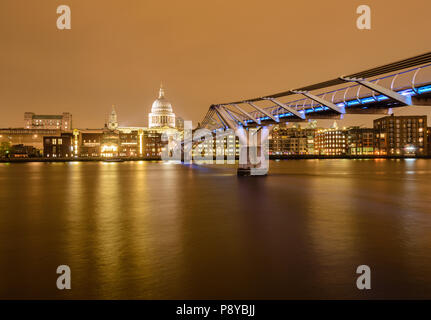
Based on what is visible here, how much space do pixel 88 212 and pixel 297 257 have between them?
12.4 meters

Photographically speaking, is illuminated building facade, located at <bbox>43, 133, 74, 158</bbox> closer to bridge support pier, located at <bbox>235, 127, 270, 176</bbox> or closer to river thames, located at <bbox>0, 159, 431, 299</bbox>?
bridge support pier, located at <bbox>235, 127, 270, 176</bbox>

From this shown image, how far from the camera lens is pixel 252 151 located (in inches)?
1690

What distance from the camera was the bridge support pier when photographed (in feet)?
141

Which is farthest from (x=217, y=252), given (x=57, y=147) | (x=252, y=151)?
(x=57, y=147)

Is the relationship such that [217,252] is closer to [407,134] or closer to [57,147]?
[57,147]

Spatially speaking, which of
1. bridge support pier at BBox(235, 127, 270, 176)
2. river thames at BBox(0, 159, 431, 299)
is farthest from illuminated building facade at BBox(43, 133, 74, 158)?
river thames at BBox(0, 159, 431, 299)

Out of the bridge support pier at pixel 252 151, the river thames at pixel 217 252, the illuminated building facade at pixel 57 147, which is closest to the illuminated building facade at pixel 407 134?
the illuminated building facade at pixel 57 147

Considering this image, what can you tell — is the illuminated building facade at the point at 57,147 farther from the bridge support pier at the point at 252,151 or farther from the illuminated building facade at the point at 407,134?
the illuminated building facade at the point at 407,134

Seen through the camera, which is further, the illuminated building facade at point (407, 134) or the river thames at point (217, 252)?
the illuminated building facade at point (407, 134)

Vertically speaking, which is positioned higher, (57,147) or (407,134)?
(407,134)

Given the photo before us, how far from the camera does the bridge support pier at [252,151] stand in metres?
43.1

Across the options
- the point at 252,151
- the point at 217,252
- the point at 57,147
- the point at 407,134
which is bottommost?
the point at 217,252

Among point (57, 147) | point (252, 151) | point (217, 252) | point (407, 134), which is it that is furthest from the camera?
point (407, 134)

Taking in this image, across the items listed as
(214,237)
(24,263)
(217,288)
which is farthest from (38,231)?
(217,288)
